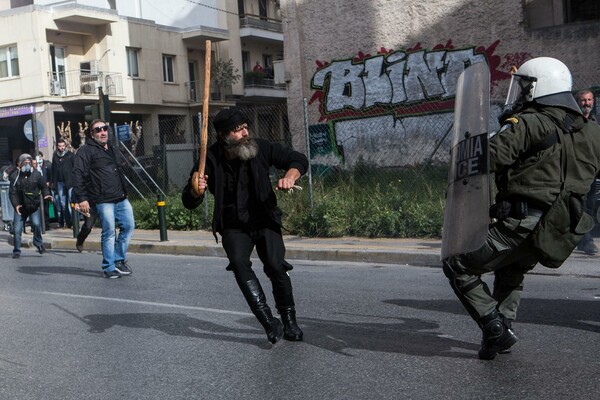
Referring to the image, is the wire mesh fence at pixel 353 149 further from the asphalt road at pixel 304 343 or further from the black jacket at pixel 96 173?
the asphalt road at pixel 304 343

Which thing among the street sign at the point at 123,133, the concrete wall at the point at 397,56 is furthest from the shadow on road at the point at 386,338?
the concrete wall at the point at 397,56

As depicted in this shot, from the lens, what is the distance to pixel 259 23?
153 feet

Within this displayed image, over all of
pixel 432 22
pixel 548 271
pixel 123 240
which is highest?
pixel 432 22

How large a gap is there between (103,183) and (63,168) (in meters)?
7.93

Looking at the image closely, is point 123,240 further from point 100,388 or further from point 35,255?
point 100,388

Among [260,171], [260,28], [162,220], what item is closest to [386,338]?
[260,171]

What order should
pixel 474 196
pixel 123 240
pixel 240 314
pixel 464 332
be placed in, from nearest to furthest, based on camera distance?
pixel 474 196
pixel 464 332
pixel 240 314
pixel 123 240

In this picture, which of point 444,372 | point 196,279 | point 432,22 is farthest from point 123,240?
point 432,22

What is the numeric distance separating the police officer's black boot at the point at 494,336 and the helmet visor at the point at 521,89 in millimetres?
1260

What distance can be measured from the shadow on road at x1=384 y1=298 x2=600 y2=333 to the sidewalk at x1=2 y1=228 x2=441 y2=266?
312cm

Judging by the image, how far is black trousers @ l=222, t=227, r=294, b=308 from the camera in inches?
234

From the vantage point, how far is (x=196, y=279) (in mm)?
10055

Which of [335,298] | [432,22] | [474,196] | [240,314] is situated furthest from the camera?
[432,22]

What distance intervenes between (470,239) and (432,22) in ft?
55.8
